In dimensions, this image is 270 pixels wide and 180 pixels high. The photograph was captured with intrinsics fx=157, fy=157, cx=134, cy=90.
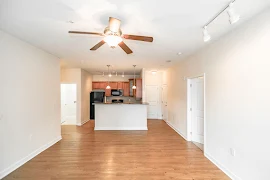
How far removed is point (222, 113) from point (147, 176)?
1.83m

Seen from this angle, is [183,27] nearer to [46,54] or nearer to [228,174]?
[228,174]

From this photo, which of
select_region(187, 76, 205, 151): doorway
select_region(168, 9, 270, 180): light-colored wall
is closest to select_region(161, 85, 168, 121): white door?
select_region(187, 76, 205, 151): doorway

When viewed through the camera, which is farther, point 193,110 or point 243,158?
point 193,110

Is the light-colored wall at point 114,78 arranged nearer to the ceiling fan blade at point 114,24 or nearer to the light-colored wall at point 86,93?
the light-colored wall at point 86,93

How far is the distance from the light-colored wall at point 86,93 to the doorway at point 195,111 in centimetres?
469

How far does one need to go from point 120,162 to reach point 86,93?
508 cm

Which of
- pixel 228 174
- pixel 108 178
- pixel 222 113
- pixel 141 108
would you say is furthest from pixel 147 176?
pixel 141 108

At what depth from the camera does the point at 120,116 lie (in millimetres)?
6293

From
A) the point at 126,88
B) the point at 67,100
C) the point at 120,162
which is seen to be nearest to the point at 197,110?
the point at 120,162

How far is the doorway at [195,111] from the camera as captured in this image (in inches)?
177

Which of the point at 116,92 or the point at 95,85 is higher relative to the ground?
the point at 95,85

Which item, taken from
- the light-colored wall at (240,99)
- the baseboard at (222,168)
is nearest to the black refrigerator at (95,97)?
the light-colored wall at (240,99)

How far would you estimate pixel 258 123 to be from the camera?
2.19 meters

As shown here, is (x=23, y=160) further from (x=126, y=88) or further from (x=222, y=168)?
(x=126, y=88)
